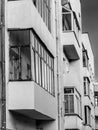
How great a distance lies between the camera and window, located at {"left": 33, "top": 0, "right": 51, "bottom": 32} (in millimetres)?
22630

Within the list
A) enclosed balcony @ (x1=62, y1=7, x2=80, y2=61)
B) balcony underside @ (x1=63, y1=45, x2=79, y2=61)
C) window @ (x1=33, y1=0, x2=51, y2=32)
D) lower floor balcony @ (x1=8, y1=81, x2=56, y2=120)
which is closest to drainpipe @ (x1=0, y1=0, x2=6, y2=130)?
lower floor balcony @ (x1=8, y1=81, x2=56, y2=120)

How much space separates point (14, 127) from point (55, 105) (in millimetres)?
5868

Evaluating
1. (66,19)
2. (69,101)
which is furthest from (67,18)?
(69,101)

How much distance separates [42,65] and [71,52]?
12.8 m

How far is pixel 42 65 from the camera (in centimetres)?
2272

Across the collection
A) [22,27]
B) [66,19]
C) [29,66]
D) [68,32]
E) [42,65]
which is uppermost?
[66,19]

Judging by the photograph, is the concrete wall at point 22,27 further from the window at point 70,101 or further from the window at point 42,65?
the window at point 70,101

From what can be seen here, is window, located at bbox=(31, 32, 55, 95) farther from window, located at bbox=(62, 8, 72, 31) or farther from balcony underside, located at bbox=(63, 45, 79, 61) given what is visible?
window, located at bbox=(62, 8, 72, 31)

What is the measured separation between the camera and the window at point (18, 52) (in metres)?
20.3

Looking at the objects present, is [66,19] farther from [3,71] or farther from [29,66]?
[3,71]

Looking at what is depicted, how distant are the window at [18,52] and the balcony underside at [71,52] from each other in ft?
41.5

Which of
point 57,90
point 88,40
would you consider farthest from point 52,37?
point 88,40

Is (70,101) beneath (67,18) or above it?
beneath

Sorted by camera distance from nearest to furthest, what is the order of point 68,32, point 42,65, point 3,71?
point 3,71, point 42,65, point 68,32
